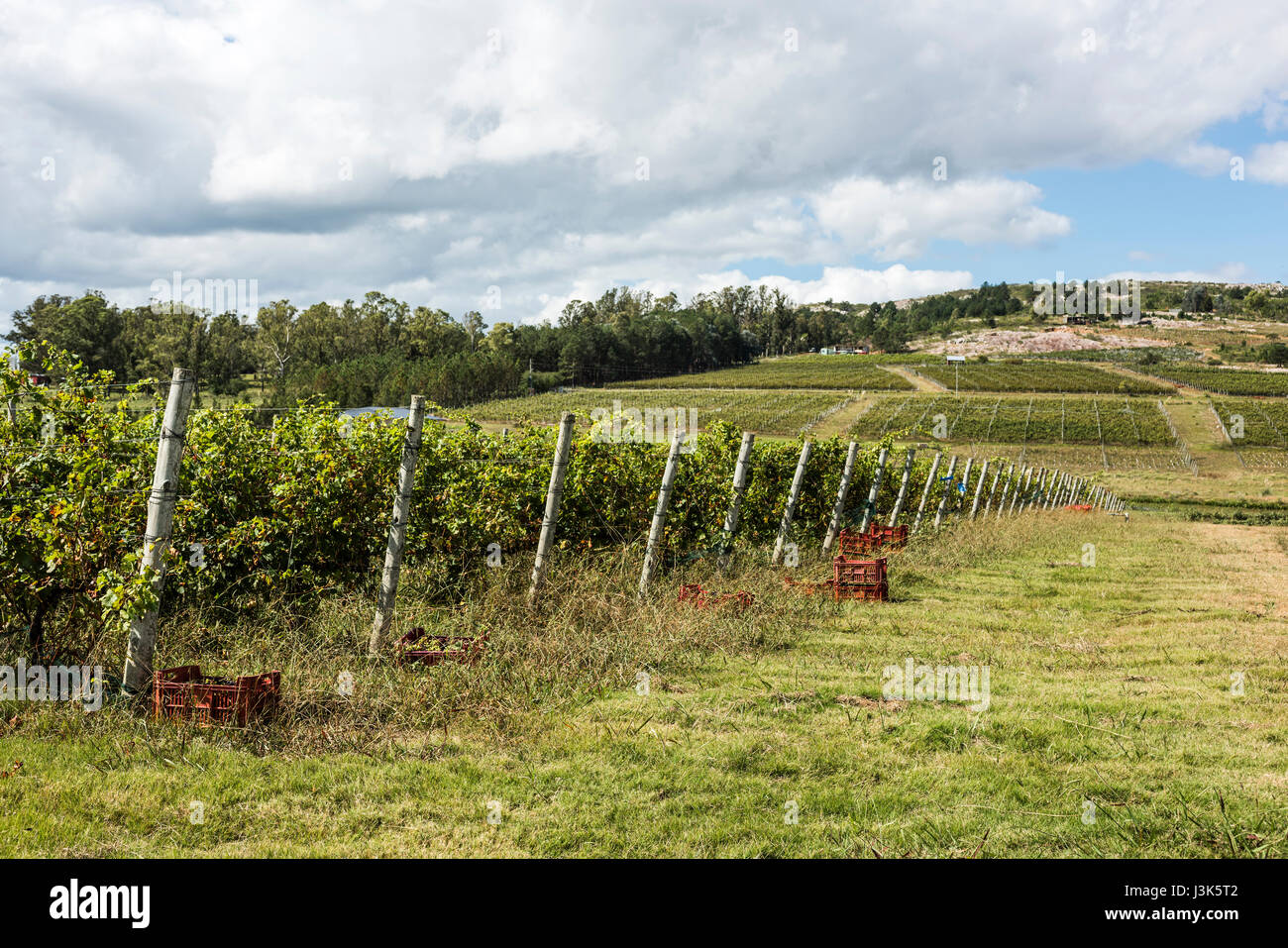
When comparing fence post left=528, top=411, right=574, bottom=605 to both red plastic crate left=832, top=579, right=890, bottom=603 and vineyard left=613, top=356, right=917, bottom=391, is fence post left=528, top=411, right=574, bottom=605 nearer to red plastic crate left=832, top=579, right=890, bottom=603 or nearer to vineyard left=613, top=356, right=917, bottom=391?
red plastic crate left=832, top=579, right=890, bottom=603

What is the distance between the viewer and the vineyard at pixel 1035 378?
115 meters

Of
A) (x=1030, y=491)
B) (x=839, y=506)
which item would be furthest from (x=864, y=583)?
(x=1030, y=491)

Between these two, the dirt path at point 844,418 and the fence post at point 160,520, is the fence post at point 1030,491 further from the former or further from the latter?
the dirt path at point 844,418

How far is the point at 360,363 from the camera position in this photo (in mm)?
112500

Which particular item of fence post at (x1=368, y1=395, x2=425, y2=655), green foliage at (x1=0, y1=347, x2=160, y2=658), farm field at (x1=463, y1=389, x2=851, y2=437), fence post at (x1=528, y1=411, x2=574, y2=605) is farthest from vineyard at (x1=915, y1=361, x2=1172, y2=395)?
green foliage at (x1=0, y1=347, x2=160, y2=658)

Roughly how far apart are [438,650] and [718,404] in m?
101

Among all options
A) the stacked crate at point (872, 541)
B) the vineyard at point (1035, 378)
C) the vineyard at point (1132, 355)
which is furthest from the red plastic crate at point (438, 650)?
the vineyard at point (1132, 355)

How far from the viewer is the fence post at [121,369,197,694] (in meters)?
5.04

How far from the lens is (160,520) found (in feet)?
16.8

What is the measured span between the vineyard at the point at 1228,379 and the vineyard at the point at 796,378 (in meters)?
38.8

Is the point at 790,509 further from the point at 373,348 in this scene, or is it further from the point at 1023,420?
the point at 373,348

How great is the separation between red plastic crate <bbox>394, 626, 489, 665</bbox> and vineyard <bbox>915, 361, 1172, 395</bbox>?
4803 inches

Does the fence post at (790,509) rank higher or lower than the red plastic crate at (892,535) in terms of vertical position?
higher
